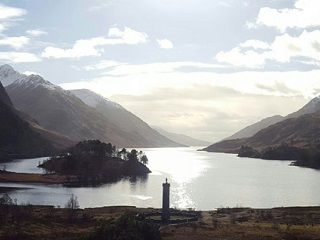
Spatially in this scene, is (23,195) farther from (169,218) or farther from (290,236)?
(290,236)

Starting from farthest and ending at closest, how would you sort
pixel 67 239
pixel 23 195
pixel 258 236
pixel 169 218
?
1. pixel 23 195
2. pixel 169 218
3. pixel 258 236
4. pixel 67 239

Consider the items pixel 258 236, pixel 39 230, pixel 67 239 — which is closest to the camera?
pixel 67 239

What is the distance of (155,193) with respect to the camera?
655 ft

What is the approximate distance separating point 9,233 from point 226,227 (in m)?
41.5

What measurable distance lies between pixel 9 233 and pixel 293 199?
125180 mm

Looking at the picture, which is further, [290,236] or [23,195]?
[23,195]

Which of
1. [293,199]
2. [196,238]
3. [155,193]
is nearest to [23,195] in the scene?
[155,193]

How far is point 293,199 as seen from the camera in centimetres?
18112

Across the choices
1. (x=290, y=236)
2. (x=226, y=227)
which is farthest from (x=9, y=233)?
(x=290, y=236)

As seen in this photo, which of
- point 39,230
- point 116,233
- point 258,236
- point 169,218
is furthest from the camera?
point 169,218

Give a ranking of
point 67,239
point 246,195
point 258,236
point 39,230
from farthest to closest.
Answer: point 246,195 → point 39,230 → point 258,236 → point 67,239

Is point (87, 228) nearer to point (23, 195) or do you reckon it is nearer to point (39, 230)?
point (39, 230)

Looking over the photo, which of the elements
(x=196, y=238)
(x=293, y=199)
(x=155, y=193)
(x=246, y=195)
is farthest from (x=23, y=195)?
(x=196, y=238)

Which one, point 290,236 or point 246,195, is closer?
point 290,236
